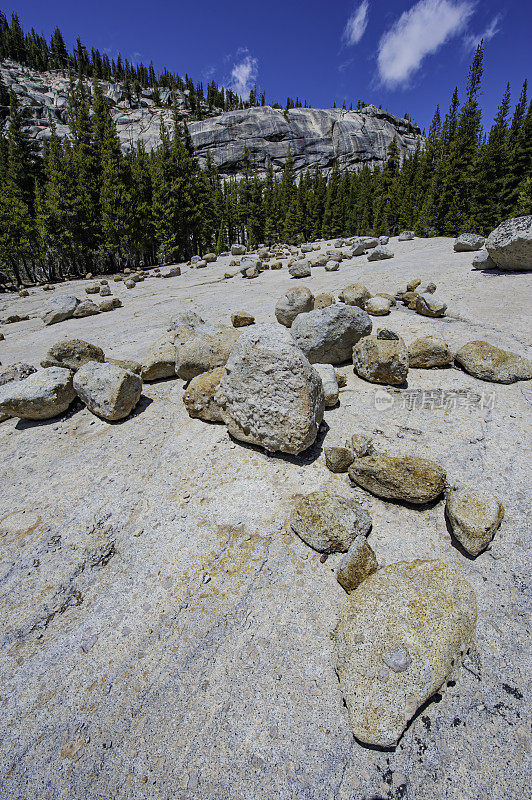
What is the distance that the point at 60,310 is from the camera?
12.2 metres

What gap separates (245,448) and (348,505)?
1501 millimetres

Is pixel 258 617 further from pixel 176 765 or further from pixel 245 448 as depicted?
pixel 245 448

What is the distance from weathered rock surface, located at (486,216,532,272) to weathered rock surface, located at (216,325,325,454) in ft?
27.6

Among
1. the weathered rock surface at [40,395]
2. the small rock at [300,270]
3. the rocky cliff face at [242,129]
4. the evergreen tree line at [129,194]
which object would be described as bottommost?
the weathered rock surface at [40,395]

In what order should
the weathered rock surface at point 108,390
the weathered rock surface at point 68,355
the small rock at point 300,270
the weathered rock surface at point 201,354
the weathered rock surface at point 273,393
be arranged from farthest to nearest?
the small rock at point 300,270 → the weathered rock surface at point 68,355 → the weathered rock surface at point 201,354 → the weathered rock surface at point 108,390 → the weathered rock surface at point 273,393

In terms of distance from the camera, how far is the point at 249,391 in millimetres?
3908

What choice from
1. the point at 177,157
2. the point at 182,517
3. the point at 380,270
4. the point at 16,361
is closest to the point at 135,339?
the point at 16,361

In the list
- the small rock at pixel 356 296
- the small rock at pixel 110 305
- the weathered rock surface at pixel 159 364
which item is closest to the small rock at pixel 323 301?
the small rock at pixel 356 296

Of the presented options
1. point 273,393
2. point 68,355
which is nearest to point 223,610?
point 273,393

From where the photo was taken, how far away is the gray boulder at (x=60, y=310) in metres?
12.1

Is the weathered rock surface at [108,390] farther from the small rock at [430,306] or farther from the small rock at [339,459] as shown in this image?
the small rock at [430,306]

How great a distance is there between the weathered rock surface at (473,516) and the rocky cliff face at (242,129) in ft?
309

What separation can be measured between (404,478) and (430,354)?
2.99 meters

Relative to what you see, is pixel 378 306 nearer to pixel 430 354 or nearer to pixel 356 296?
pixel 356 296
